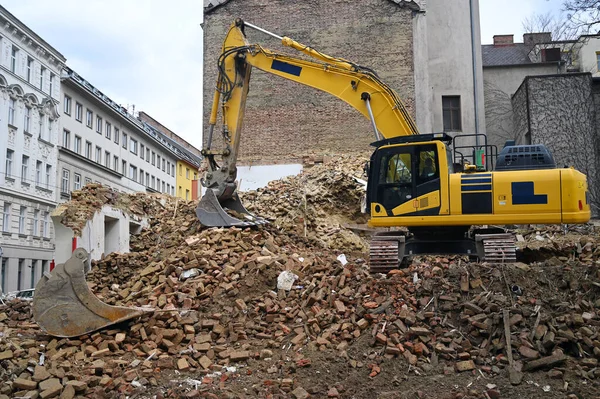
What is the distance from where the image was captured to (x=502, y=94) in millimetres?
25172

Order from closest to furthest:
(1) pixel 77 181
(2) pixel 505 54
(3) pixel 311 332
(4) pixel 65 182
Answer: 1. (3) pixel 311 332
2. (2) pixel 505 54
3. (4) pixel 65 182
4. (1) pixel 77 181

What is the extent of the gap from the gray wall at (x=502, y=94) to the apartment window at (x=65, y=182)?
91.9 ft

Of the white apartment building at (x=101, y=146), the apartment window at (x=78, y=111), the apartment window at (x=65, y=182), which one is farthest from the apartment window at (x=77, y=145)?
the apartment window at (x=65, y=182)

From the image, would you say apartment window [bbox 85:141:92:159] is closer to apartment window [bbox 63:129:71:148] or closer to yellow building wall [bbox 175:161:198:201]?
apartment window [bbox 63:129:71:148]

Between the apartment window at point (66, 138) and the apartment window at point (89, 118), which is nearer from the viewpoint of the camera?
the apartment window at point (66, 138)

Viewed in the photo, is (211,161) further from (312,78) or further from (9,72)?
(9,72)

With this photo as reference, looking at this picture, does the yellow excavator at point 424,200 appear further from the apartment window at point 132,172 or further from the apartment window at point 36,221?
the apartment window at point 132,172

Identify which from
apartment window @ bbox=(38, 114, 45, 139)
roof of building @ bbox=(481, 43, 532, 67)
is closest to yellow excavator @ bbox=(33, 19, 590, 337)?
roof of building @ bbox=(481, 43, 532, 67)

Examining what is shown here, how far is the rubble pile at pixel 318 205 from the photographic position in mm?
16703

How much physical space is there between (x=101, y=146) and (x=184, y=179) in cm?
1918

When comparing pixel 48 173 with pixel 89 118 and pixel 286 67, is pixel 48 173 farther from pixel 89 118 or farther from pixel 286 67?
pixel 286 67

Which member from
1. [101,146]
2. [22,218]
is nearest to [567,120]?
[22,218]

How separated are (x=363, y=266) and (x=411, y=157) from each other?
2.55m

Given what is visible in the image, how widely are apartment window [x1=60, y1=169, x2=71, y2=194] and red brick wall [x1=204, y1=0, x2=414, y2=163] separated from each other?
19.5 metres
